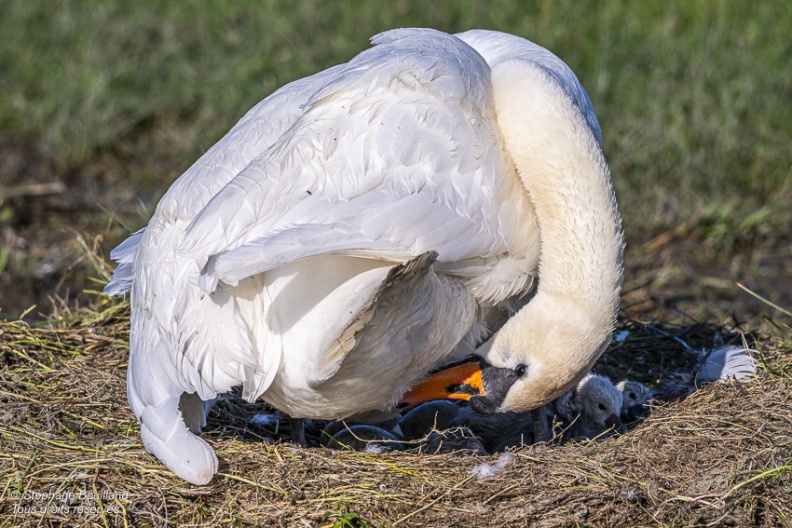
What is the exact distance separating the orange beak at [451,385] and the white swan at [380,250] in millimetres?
39

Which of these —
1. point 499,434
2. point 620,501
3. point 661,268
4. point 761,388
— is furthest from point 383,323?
point 661,268

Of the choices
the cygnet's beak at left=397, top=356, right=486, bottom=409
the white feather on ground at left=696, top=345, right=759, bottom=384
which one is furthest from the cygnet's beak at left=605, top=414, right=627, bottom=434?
the cygnet's beak at left=397, top=356, right=486, bottom=409

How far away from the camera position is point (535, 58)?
5180 mm

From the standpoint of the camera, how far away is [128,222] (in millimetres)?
8047

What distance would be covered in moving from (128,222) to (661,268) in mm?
3652

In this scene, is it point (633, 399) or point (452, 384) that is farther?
point (633, 399)

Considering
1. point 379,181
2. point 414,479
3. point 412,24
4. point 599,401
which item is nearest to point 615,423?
point 599,401

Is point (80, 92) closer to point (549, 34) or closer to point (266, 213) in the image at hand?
point (549, 34)

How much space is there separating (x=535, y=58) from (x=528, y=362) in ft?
4.70

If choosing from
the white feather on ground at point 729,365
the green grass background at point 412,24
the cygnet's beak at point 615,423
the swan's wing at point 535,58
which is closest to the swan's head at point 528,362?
the cygnet's beak at point 615,423

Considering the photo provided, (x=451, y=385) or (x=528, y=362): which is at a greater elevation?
(x=528, y=362)

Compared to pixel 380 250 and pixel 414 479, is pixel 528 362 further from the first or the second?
pixel 380 250

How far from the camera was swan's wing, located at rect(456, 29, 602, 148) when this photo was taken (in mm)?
5055

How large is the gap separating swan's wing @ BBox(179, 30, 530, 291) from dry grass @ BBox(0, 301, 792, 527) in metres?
0.91
